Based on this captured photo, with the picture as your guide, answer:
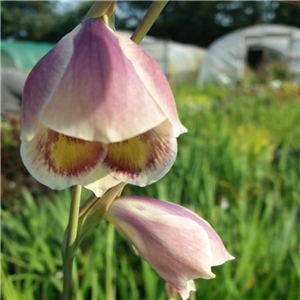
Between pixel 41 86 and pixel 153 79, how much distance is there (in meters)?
0.08

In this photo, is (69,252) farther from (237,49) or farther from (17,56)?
(237,49)

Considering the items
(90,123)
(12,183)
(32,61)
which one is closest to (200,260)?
(90,123)

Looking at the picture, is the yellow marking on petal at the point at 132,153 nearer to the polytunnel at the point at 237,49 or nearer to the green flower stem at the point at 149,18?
the green flower stem at the point at 149,18

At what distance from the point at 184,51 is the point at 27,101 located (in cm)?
1078

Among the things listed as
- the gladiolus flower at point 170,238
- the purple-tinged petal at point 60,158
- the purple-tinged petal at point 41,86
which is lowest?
the gladiolus flower at point 170,238

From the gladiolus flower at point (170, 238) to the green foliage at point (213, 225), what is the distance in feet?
1.35

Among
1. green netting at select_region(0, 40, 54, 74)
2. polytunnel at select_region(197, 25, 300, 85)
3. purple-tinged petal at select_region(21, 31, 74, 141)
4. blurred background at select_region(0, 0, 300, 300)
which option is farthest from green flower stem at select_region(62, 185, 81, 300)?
polytunnel at select_region(197, 25, 300, 85)

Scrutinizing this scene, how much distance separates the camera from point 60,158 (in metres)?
0.32

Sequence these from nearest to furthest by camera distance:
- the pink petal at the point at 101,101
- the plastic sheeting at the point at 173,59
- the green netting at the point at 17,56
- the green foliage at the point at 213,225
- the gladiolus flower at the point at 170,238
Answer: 1. the pink petal at the point at 101,101
2. the gladiolus flower at the point at 170,238
3. the green foliage at the point at 213,225
4. the green netting at the point at 17,56
5. the plastic sheeting at the point at 173,59

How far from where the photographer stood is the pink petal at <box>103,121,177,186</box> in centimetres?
32

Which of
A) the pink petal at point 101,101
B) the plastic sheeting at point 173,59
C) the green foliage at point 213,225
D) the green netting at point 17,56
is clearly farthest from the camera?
the plastic sheeting at point 173,59

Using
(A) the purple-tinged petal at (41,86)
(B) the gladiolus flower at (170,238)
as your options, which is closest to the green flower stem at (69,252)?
(B) the gladiolus flower at (170,238)

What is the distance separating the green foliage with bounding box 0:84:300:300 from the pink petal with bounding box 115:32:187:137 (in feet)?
1.85

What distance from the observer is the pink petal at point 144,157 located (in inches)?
12.6
